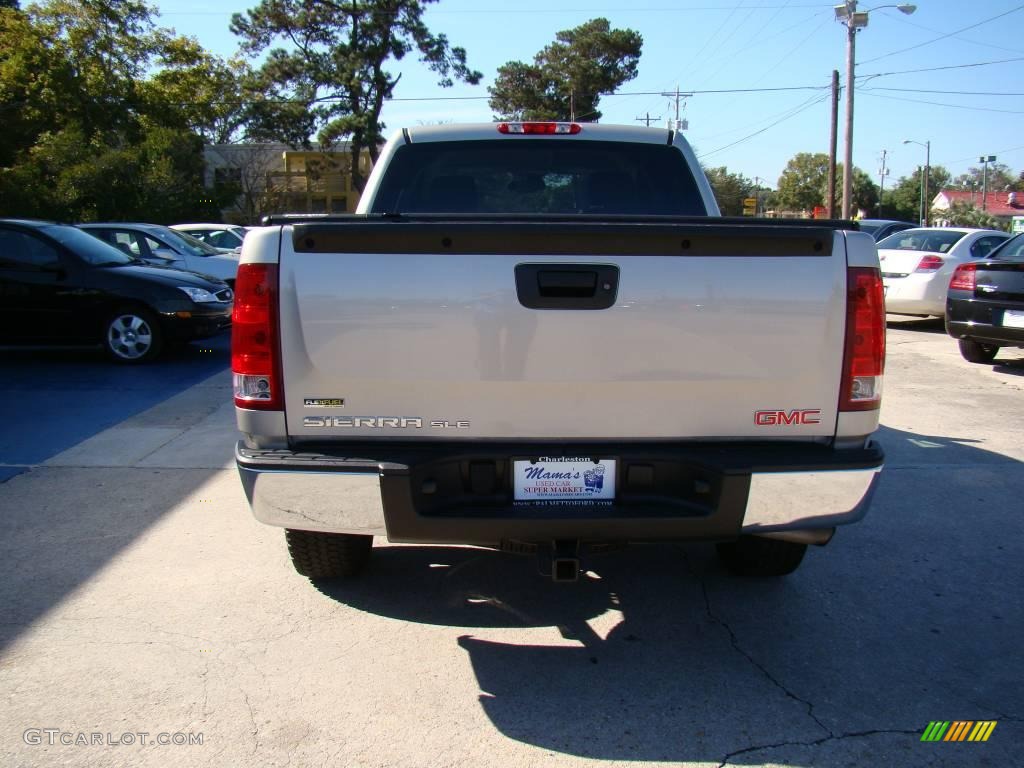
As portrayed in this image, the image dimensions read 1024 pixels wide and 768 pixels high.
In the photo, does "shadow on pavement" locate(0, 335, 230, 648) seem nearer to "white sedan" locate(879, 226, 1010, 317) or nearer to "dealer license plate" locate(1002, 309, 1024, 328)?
"dealer license plate" locate(1002, 309, 1024, 328)

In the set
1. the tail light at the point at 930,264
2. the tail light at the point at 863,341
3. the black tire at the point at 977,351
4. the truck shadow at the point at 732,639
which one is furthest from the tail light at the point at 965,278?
the tail light at the point at 863,341

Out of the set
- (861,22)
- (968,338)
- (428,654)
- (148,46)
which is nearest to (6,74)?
(148,46)

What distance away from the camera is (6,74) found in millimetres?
33750

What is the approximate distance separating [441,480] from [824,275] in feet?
4.76

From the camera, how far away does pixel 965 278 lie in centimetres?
976

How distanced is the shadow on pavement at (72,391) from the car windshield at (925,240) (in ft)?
33.0

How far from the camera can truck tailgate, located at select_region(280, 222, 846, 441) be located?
2.87 m

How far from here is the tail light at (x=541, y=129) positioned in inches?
182

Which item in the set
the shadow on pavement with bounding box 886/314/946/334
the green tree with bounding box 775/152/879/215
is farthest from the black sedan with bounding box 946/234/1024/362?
the green tree with bounding box 775/152/879/215

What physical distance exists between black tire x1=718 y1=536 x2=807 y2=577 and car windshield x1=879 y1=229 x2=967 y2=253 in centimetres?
1068

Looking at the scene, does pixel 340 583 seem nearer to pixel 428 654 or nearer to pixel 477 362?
pixel 428 654

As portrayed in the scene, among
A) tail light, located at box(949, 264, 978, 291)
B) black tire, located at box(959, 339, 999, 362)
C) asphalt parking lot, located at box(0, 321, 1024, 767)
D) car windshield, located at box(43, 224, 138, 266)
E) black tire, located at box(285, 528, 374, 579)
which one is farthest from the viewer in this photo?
black tire, located at box(959, 339, 999, 362)

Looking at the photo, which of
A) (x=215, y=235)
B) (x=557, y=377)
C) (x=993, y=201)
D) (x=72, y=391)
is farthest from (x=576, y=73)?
(x=993, y=201)

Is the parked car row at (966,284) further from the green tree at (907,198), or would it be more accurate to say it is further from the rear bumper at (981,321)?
the green tree at (907,198)
